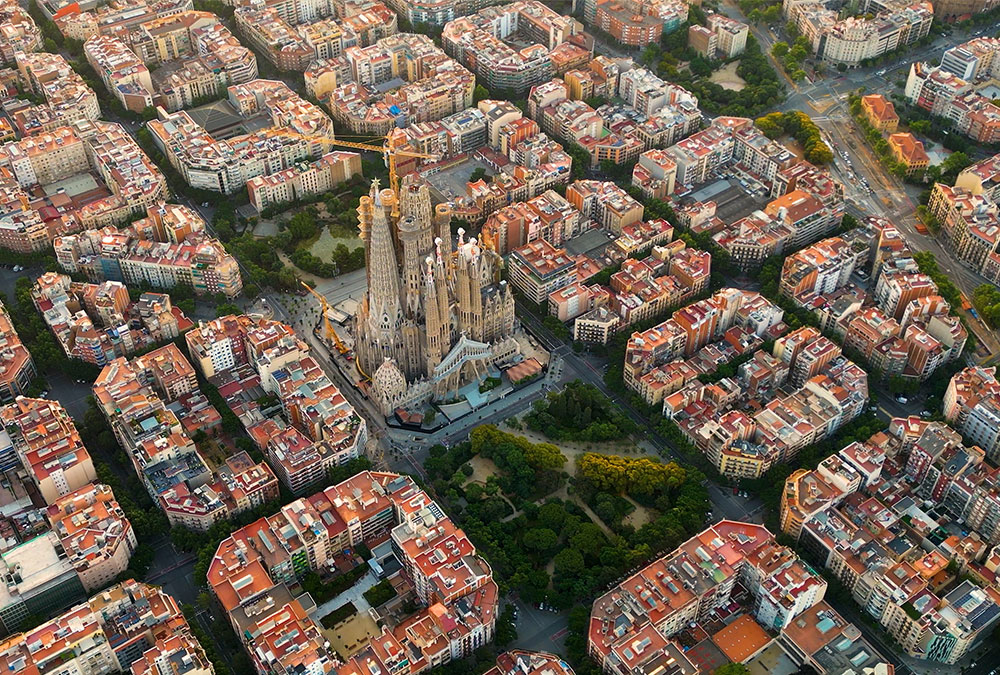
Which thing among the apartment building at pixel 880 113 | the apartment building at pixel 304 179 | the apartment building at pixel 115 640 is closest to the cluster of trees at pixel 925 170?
the apartment building at pixel 880 113

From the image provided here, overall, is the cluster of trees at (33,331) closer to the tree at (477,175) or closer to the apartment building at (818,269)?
the tree at (477,175)

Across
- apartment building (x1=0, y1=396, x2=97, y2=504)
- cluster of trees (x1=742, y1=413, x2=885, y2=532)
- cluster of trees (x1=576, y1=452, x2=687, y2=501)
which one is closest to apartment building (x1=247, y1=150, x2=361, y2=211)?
apartment building (x1=0, y1=396, x2=97, y2=504)

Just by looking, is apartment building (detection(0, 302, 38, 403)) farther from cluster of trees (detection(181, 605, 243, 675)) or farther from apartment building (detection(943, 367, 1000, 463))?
apartment building (detection(943, 367, 1000, 463))

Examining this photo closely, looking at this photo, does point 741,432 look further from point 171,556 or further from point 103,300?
point 103,300

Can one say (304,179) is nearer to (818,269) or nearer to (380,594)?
(380,594)

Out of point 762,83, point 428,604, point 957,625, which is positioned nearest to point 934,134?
point 762,83

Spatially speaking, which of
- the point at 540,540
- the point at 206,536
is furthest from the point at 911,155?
the point at 206,536
